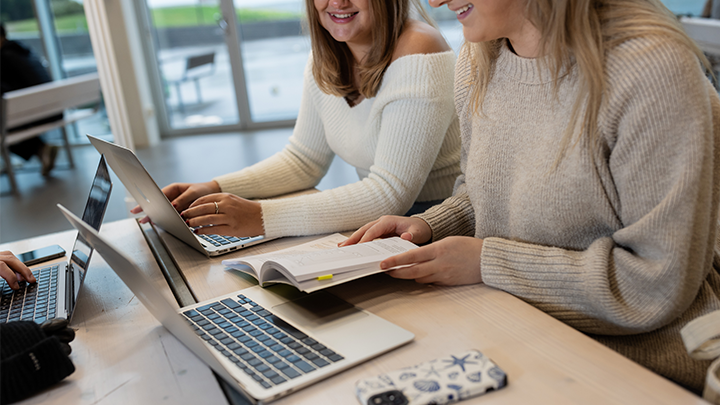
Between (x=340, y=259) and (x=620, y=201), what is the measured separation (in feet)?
1.39

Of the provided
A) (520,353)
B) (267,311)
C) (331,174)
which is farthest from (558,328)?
(331,174)

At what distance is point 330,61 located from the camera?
56.3 inches

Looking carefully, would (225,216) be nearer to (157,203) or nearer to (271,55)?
(157,203)

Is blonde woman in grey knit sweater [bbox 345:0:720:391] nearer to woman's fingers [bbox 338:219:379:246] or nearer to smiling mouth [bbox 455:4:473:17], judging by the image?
smiling mouth [bbox 455:4:473:17]

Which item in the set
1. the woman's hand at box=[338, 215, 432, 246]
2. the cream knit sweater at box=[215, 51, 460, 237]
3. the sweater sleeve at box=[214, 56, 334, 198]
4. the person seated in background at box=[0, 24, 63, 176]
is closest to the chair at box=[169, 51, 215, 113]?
the person seated in background at box=[0, 24, 63, 176]

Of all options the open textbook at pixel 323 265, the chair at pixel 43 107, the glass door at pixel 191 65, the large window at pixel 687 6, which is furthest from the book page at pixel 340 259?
the large window at pixel 687 6

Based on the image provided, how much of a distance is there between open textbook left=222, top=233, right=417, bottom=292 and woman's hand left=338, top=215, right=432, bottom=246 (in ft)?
0.17

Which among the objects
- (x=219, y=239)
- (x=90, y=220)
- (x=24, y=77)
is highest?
(x=24, y=77)

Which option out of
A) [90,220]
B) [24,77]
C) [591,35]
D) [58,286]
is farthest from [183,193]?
[24,77]

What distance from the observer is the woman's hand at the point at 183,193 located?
4.24ft

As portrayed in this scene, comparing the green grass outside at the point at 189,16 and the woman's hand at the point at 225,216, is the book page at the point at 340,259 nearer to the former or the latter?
the woman's hand at the point at 225,216

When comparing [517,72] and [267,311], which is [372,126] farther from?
[267,311]

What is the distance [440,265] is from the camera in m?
0.87

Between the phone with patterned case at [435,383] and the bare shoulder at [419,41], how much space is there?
81 centimetres
